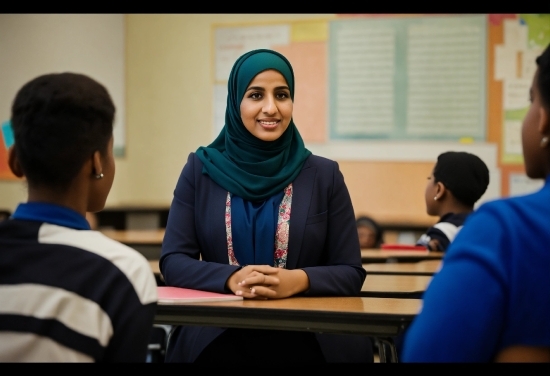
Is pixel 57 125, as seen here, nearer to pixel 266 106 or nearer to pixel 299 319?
pixel 299 319

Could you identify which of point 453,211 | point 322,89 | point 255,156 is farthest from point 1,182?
point 255,156

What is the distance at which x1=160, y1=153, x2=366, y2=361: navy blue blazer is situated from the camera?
1956 millimetres

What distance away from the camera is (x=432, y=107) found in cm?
550

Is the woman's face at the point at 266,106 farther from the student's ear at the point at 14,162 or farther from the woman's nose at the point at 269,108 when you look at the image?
the student's ear at the point at 14,162

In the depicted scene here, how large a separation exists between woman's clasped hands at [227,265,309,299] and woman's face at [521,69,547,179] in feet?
2.71

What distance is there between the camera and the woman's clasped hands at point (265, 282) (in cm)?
178

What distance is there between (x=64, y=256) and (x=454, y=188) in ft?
8.03

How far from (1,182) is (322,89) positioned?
10.1 feet

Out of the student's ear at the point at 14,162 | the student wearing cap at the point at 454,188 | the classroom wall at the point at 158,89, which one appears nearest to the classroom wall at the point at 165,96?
the classroom wall at the point at 158,89

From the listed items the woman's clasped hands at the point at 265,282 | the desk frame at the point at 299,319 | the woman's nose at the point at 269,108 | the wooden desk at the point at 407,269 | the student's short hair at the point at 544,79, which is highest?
the student's short hair at the point at 544,79

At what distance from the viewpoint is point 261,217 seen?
199 centimetres

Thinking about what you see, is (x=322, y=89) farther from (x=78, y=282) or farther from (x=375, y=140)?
(x=78, y=282)

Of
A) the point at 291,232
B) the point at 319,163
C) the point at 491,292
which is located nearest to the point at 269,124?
the point at 319,163

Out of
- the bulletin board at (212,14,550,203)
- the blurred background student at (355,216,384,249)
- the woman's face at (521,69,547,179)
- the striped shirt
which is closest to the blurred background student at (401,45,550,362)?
the woman's face at (521,69,547,179)
